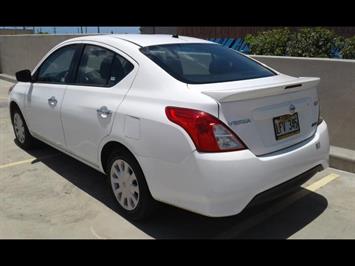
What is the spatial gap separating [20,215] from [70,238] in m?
0.74

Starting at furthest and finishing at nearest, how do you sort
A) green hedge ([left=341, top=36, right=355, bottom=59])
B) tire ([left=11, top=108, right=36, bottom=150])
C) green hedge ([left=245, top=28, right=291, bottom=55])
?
green hedge ([left=245, top=28, right=291, bottom=55]) → green hedge ([left=341, top=36, right=355, bottom=59]) → tire ([left=11, top=108, right=36, bottom=150])

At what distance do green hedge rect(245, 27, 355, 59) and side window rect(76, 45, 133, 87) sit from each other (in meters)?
3.88

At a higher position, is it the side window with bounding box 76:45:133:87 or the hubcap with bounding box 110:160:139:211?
the side window with bounding box 76:45:133:87

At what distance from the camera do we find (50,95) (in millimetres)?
4605

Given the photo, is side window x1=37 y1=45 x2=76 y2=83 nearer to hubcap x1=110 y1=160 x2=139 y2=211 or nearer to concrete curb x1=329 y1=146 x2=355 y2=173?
hubcap x1=110 y1=160 x2=139 y2=211

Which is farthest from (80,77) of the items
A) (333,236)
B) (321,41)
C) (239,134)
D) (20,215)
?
(321,41)

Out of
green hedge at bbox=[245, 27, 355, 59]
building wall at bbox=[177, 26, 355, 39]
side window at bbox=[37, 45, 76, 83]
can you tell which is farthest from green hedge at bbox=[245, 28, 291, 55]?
building wall at bbox=[177, 26, 355, 39]

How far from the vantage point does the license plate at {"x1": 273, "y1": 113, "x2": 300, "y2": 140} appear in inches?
126

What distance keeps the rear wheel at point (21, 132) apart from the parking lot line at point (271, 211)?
3.34m

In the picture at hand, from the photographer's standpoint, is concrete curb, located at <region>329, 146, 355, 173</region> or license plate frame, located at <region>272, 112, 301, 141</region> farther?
concrete curb, located at <region>329, 146, 355, 173</region>

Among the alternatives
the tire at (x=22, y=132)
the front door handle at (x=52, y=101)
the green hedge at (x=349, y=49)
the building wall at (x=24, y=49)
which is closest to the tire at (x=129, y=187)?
the front door handle at (x=52, y=101)

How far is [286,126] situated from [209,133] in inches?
29.7

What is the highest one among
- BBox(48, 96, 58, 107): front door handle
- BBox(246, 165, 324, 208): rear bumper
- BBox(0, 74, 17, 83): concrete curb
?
BBox(48, 96, 58, 107): front door handle
